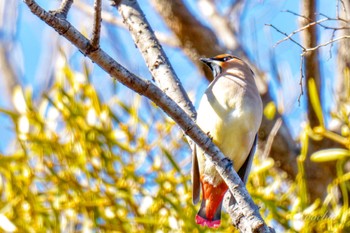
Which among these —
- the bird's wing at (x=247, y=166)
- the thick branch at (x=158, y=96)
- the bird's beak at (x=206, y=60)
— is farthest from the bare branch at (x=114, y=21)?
the thick branch at (x=158, y=96)

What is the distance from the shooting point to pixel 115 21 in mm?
3203

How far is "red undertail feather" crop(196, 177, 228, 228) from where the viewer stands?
213cm

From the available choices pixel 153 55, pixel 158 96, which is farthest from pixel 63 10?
pixel 153 55

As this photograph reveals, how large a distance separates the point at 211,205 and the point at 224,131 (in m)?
0.21

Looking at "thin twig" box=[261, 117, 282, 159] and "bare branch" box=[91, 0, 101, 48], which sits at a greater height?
"bare branch" box=[91, 0, 101, 48]

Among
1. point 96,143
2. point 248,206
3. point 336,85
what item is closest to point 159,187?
point 96,143

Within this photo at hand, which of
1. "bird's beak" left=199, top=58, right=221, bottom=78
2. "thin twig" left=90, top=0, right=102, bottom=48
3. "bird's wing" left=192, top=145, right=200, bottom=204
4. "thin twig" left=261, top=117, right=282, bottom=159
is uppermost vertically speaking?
"bird's beak" left=199, top=58, right=221, bottom=78

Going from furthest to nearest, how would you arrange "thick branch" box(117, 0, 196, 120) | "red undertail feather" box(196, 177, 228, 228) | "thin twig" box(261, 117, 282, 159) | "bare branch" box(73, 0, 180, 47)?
1. "bare branch" box(73, 0, 180, 47)
2. "thin twig" box(261, 117, 282, 159)
3. "red undertail feather" box(196, 177, 228, 228)
4. "thick branch" box(117, 0, 196, 120)

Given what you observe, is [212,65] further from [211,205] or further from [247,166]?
[211,205]

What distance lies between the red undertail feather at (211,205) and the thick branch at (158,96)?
0.44 metres

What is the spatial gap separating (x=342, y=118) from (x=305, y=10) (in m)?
0.41

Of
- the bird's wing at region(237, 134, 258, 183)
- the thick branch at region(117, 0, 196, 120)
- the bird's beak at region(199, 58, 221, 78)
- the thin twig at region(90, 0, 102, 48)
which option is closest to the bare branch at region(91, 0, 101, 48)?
the thin twig at region(90, 0, 102, 48)

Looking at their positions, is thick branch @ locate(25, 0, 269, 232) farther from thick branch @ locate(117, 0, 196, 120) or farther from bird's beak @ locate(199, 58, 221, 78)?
bird's beak @ locate(199, 58, 221, 78)

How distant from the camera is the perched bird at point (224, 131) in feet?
7.23
